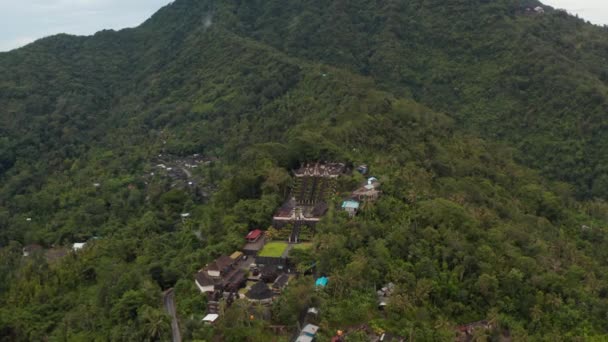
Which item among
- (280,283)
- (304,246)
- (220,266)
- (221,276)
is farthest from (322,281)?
(220,266)

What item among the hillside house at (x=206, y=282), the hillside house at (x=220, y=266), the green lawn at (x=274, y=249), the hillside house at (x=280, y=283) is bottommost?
the hillside house at (x=206, y=282)

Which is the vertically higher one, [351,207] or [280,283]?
[351,207]

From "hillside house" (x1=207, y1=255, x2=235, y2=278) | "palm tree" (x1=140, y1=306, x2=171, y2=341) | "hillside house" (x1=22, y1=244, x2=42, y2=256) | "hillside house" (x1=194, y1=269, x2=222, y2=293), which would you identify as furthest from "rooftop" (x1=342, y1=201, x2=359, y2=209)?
"hillside house" (x1=22, y1=244, x2=42, y2=256)

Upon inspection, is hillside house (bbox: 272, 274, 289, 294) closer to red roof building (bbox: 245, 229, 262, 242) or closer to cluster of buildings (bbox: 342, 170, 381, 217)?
red roof building (bbox: 245, 229, 262, 242)

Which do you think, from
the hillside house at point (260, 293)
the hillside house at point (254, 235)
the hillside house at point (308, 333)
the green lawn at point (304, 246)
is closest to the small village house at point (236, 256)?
the hillside house at point (254, 235)

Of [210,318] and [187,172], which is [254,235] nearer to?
[210,318]

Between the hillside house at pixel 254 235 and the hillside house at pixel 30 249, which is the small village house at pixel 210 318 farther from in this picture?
the hillside house at pixel 30 249
